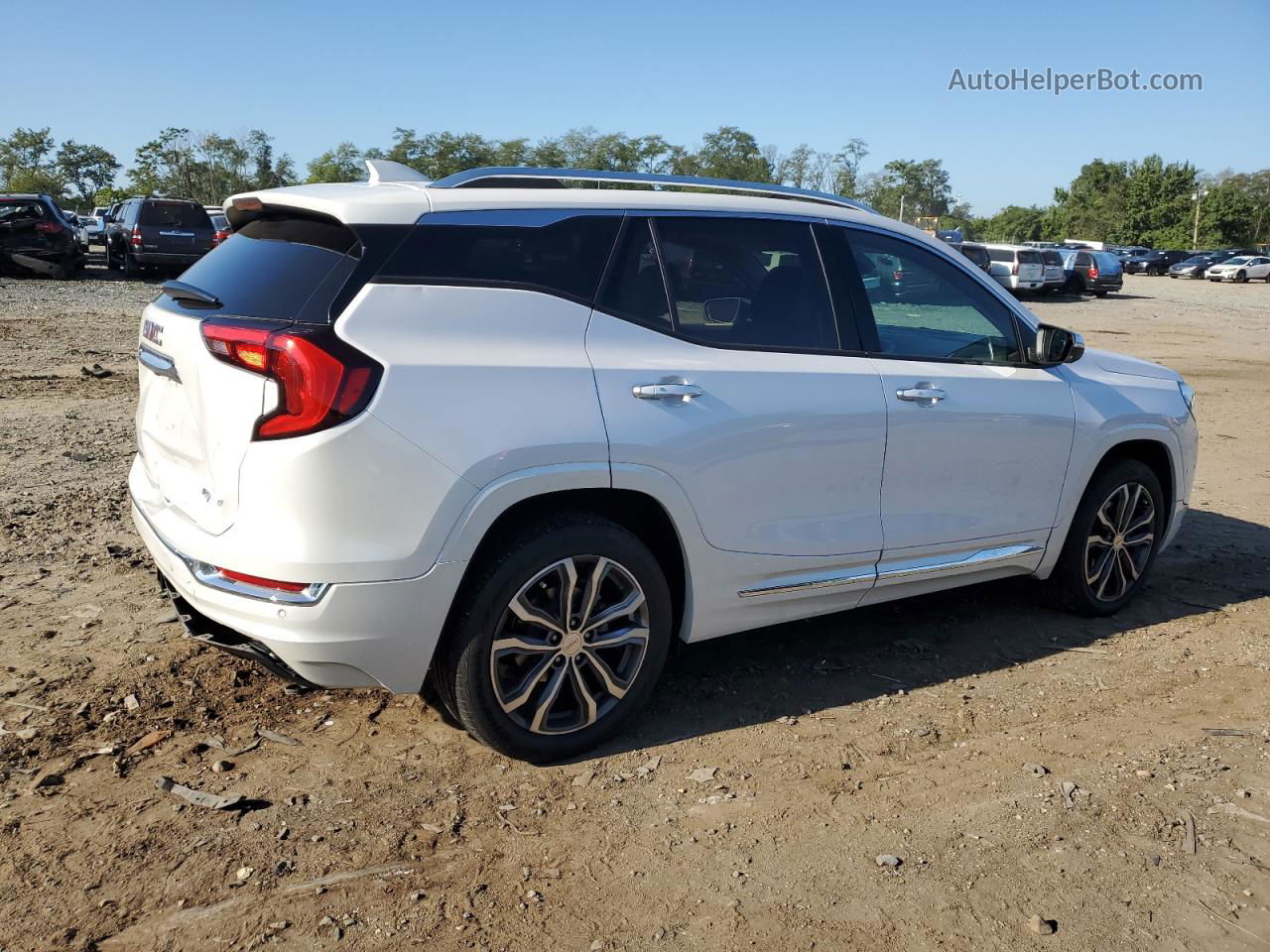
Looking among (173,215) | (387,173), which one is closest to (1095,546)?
(387,173)

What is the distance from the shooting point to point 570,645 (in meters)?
3.62

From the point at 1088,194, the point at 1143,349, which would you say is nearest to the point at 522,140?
the point at 1143,349

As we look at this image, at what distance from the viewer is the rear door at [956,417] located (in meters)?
4.34

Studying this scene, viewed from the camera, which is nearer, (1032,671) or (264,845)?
(264,845)

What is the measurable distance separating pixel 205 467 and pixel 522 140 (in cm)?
6800

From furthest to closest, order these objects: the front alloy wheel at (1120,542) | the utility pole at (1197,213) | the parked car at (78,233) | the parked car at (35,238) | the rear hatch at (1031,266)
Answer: the utility pole at (1197,213)
the rear hatch at (1031,266)
the parked car at (78,233)
the parked car at (35,238)
the front alloy wheel at (1120,542)

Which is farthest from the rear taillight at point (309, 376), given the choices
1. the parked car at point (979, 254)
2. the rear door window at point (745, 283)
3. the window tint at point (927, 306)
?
the parked car at point (979, 254)

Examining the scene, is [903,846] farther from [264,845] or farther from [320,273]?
[320,273]

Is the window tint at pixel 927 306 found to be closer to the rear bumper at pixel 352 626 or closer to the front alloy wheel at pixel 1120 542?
the front alloy wheel at pixel 1120 542

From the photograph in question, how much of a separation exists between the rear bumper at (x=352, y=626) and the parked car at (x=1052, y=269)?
108ft

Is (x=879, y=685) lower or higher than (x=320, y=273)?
lower

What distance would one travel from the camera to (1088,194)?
105750 millimetres

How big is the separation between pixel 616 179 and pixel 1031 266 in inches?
1221

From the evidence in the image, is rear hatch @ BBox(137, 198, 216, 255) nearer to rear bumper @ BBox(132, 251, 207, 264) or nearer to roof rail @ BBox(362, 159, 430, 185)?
rear bumper @ BBox(132, 251, 207, 264)
